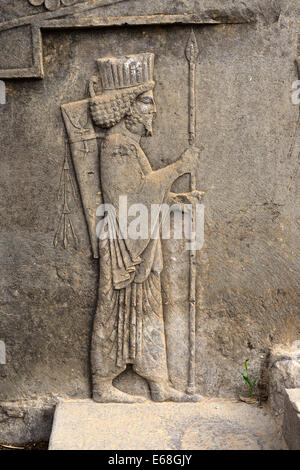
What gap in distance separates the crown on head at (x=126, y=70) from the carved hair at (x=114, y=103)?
3 centimetres

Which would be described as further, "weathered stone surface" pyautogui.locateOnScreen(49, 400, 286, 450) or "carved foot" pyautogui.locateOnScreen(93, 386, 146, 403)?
"carved foot" pyautogui.locateOnScreen(93, 386, 146, 403)

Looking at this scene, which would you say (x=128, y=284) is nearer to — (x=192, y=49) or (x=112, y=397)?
(x=112, y=397)

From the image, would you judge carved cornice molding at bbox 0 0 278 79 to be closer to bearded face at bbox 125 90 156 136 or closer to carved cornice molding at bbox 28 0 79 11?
carved cornice molding at bbox 28 0 79 11

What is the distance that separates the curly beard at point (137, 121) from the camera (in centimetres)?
365

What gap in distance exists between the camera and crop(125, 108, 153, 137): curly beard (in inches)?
144

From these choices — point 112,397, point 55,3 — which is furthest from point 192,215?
point 55,3

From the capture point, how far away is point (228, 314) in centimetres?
388

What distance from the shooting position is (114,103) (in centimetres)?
362

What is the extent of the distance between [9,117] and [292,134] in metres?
1.83

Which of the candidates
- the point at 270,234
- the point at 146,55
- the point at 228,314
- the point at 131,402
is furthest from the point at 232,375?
the point at 146,55

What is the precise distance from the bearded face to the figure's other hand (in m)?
0.28

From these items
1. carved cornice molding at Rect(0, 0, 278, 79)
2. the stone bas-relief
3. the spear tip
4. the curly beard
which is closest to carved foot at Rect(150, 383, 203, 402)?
the stone bas-relief

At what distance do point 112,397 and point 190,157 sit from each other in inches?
66.4

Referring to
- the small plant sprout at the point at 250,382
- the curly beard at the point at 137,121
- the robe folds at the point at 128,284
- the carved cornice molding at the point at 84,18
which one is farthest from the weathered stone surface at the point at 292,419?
the carved cornice molding at the point at 84,18
